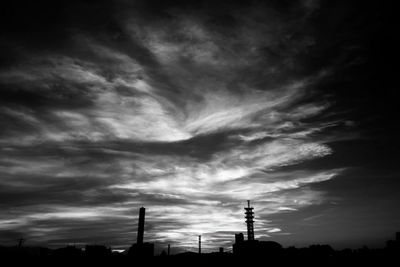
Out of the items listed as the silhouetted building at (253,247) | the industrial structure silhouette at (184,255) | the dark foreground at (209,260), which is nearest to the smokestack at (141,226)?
the industrial structure silhouette at (184,255)

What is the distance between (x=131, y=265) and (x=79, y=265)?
525cm

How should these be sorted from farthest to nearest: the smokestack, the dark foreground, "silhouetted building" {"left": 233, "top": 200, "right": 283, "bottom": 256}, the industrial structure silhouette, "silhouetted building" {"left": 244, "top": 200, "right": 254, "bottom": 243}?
1. "silhouetted building" {"left": 244, "top": 200, "right": 254, "bottom": 243}
2. "silhouetted building" {"left": 233, "top": 200, "right": 283, "bottom": 256}
3. the smokestack
4. the industrial structure silhouette
5. the dark foreground

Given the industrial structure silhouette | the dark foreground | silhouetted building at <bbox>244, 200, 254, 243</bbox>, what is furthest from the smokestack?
silhouetted building at <bbox>244, 200, 254, 243</bbox>

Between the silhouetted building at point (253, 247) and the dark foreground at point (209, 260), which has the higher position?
the silhouetted building at point (253, 247)

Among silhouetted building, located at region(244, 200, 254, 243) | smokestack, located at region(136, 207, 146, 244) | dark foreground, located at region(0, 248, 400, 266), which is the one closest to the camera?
dark foreground, located at region(0, 248, 400, 266)

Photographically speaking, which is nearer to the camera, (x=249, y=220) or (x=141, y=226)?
(x=141, y=226)

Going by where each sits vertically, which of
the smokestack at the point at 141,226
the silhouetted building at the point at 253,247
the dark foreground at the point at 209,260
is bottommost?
the dark foreground at the point at 209,260

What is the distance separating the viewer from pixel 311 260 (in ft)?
112

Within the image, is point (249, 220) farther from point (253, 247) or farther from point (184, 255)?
point (184, 255)

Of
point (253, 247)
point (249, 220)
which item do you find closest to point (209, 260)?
point (253, 247)

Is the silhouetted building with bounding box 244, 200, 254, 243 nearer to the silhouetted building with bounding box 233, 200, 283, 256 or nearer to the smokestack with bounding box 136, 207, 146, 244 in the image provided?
the silhouetted building with bounding box 233, 200, 283, 256

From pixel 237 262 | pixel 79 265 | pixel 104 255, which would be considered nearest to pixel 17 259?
pixel 79 265

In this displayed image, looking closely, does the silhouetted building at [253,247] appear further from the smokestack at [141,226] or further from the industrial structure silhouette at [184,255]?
the smokestack at [141,226]

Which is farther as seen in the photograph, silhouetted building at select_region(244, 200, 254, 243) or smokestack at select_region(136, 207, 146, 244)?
silhouetted building at select_region(244, 200, 254, 243)
